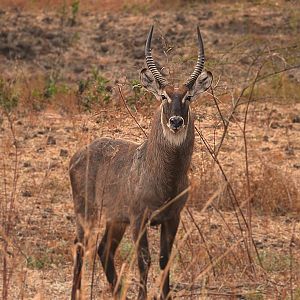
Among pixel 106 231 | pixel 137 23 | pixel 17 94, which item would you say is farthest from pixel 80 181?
pixel 137 23

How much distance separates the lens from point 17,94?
1539cm

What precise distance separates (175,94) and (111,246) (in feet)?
5.05

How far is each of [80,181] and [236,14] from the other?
14227 mm

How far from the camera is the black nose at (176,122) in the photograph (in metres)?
7.61

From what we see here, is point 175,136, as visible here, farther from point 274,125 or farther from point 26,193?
point 274,125

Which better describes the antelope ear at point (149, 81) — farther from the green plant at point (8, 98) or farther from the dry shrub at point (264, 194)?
the green plant at point (8, 98)

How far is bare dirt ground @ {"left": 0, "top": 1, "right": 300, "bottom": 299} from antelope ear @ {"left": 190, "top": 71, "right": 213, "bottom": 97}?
0.09 m

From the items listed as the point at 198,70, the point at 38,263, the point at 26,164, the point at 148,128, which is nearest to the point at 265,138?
the point at 26,164

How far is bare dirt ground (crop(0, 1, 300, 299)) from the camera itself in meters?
8.28

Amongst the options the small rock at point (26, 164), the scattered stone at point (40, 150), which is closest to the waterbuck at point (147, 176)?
the small rock at point (26, 164)

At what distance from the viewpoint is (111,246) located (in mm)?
8719

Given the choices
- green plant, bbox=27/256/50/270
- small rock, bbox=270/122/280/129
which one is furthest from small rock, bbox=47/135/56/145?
green plant, bbox=27/256/50/270

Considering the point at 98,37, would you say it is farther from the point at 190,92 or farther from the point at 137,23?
the point at 190,92

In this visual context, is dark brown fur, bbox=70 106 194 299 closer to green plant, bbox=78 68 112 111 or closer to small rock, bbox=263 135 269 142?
green plant, bbox=78 68 112 111
